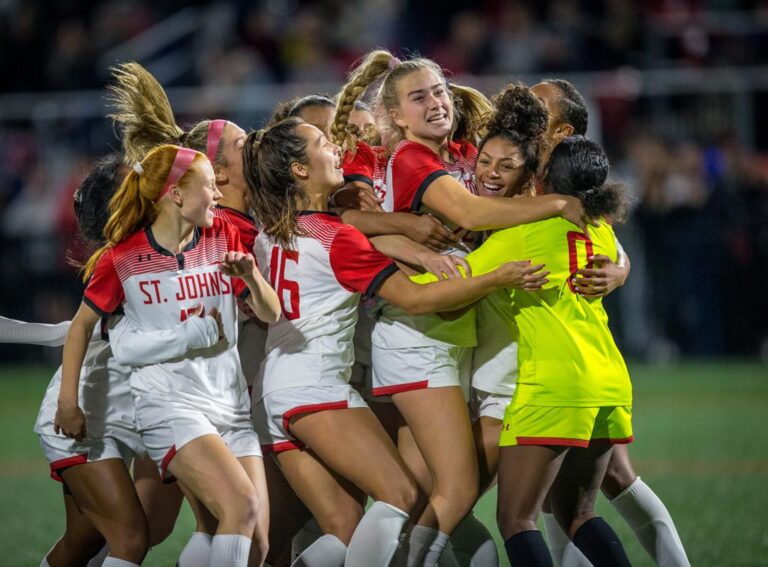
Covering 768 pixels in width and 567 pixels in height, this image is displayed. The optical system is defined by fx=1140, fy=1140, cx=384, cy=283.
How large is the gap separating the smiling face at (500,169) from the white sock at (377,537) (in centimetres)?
136

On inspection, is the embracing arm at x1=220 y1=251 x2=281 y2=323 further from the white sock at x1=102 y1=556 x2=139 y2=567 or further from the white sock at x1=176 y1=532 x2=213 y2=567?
the white sock at x1=102 y1=556 x2=139 y2=567

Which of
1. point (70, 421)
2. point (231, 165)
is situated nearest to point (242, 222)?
point (231, 165)

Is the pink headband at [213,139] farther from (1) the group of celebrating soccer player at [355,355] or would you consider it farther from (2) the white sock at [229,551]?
(2) the white sock at [229,551]

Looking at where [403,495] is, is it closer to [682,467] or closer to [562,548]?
[562,548]

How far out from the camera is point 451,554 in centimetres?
489

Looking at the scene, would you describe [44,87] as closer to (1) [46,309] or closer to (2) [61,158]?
(2) [61,158]

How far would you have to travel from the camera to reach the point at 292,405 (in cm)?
443

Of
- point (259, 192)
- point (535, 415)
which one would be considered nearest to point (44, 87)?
point (259, 192)

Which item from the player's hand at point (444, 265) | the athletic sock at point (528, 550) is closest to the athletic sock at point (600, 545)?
the athletic sock at point (528, 550)

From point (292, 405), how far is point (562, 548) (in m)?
1.37

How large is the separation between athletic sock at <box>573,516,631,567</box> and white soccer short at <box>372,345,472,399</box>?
0.75m

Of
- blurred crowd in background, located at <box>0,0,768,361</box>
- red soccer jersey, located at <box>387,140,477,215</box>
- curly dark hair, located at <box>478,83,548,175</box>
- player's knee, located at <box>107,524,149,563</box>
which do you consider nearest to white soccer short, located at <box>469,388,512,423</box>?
red soccer jersey, located at <box>387,140,477,215</box>

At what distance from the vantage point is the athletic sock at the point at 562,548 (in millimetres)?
4449

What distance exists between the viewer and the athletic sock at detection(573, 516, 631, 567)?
446 centimetres
